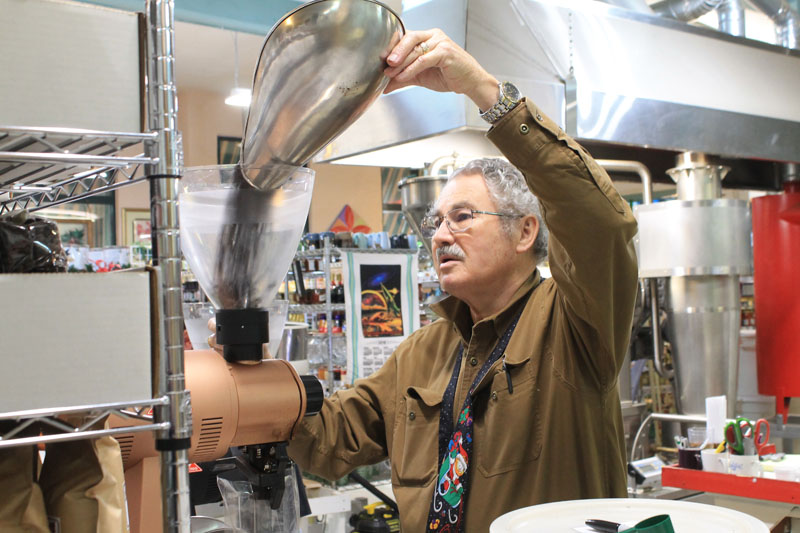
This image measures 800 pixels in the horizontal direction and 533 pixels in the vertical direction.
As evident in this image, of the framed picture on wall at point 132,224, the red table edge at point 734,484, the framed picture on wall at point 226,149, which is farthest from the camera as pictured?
the framed picture on wall at point 226,149

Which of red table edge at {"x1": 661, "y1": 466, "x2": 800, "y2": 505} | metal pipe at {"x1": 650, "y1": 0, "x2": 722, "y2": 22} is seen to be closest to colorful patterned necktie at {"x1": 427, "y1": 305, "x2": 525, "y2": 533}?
red table edge at {"x1": 661, "y1": 466, "x2": 800, "y2": 505}

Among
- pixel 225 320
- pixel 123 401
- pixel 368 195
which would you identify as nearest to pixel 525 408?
pixel 225 320

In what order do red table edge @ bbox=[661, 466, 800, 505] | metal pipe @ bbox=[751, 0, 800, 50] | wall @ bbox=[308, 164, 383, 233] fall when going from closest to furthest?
red table edge @ bbox=[661, 466, 800, 505] < metal pipe @ bbox=[751, 0, 800, 50] < wall @ bbox=[308, 164, 383, 233]

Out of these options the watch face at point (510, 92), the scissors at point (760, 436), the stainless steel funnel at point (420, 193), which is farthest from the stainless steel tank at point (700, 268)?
the watch face at point (510, 92)

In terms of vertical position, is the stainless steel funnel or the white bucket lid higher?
the stainless steel funnel

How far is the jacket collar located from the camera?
1.65m

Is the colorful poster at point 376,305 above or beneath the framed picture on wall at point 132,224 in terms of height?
beneath

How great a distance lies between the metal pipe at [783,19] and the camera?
13.1 ft

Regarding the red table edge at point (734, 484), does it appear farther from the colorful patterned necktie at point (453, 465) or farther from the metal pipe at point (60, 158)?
the metal pipe at point (60, 158)

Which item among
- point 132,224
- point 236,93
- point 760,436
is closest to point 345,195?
point 132,224

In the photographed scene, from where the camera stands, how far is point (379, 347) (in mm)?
4453

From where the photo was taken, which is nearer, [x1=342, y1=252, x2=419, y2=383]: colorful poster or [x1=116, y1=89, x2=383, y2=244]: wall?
[x1=342, y1=252, x2=419, y2=383]: colorful poster

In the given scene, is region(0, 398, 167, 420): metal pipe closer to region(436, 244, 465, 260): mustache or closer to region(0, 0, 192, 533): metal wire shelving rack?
region(0, 0, 192, 533): metal wire shelving rack

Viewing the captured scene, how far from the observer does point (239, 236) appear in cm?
119
